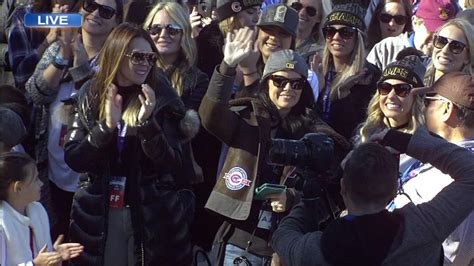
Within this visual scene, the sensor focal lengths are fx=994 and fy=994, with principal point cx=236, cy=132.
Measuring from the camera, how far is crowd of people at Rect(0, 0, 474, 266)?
142 inches

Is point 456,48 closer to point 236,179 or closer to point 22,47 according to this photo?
point 236,179

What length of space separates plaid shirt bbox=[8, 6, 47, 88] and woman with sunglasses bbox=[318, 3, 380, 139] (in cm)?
176

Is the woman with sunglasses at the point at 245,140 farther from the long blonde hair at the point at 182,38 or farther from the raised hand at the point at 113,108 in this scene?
the long blonde hair at the point at 182,38

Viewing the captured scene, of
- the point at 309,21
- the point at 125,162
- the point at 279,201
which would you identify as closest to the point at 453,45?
the point at 309,21

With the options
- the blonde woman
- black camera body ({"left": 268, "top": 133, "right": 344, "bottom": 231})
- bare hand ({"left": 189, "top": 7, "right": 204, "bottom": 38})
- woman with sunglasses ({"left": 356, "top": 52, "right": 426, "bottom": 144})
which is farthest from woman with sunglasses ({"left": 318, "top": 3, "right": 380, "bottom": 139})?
black camera body ({"left": 268, "top": 133, "right": 344, "bottom": 231})

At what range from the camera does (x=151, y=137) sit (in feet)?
15.9

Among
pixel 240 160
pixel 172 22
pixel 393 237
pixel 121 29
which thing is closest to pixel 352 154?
pixel 393 237

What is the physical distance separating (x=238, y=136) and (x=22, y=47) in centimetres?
182

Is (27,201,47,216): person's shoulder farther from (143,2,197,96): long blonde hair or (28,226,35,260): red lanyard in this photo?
(143,2,197,96): long blonde hair

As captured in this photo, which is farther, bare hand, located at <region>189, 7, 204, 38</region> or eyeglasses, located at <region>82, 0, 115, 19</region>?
bare hand, located at <region>189, 7, 204, 38</region>

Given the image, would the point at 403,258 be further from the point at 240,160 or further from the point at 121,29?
the point at 121,29

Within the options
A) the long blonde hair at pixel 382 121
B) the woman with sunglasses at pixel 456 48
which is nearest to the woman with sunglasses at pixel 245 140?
the long blonde hair at pixel 382 121

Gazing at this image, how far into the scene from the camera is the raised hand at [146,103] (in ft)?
15.9

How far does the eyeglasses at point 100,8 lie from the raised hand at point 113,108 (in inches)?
43.7
